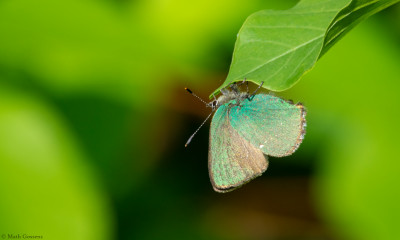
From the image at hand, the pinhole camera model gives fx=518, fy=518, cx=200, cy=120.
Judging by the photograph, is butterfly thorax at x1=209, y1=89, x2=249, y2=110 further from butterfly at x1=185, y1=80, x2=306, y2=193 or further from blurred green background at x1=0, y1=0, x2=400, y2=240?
blurred green background at x1=0, y1=0, x2=400, y2=240

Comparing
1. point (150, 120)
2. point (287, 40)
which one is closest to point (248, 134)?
point (287, 40)

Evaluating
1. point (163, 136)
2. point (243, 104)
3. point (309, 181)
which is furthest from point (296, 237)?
point (243, 104)

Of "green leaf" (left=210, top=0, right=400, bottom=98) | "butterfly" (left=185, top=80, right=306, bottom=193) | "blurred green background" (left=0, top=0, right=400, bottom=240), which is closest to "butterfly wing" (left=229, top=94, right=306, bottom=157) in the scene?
"butterfly" (left=185, top=80, right=306, bottom=193)

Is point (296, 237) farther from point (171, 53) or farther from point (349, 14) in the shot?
point (349, 14)

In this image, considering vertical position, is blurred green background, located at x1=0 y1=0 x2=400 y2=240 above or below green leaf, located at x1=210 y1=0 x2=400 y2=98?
above

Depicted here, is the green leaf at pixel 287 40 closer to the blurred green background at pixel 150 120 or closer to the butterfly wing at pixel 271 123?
the butterfly wing at pixel 271 123

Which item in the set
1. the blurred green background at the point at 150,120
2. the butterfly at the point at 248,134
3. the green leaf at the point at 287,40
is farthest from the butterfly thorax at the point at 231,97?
the blurred green background at the point at 150,120

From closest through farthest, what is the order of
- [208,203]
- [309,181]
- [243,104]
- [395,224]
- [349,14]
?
[349,14], [243,104], [395,224], [309,181], [208,203]
